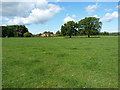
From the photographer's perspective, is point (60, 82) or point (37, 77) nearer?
point (60, 82)

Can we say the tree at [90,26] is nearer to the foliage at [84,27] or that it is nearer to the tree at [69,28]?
the foliage at [84,27]

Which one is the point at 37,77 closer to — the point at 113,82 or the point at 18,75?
the point at 18,75

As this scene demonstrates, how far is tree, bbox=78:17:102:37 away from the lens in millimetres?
65375

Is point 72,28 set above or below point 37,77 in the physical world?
above

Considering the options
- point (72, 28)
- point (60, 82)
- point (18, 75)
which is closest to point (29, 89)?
point (60, 82)

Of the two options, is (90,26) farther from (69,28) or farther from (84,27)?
(69,28)

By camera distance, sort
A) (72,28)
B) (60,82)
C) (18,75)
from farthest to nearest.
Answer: (72,28) < (18,75) < (60,82)

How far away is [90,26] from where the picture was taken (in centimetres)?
6594

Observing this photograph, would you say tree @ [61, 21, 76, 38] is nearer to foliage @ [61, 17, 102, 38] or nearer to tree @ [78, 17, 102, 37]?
foliage @ [61, 17, 102, 38]

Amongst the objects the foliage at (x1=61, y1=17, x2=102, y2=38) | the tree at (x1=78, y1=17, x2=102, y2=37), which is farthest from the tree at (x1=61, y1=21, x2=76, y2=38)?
the tree at (x1=78, y1=17, x2=102, y2=37)

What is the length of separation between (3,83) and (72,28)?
6542 cm

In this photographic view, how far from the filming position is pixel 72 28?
6819 centimetres

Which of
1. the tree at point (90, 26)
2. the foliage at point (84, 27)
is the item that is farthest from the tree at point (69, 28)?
the tree at point (90, 26)

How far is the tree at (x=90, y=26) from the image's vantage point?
65.4 meters
